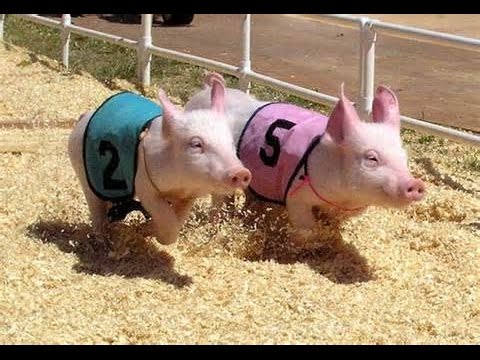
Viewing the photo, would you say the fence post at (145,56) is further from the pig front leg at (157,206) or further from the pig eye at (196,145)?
the pig eye at (196,145)

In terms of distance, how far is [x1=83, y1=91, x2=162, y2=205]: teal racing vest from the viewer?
5367 millimetres

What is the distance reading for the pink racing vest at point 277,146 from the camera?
17.7ft

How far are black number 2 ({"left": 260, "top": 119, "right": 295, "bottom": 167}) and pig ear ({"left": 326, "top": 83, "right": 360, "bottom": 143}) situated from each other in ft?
1.17

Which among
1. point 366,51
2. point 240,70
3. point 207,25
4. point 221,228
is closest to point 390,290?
point 221,228

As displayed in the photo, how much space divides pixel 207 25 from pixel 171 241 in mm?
10469

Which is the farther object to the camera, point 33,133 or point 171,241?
point 33,133

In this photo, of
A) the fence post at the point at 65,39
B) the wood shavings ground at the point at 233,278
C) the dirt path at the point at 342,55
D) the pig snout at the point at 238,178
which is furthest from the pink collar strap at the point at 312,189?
the fence post at the point at 65,39

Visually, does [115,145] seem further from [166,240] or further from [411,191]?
[411,191]

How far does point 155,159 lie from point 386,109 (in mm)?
1137

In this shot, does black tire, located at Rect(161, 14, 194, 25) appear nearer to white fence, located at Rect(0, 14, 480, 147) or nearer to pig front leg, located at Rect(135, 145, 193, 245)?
white fence, located at Rect(0, 14, 480, 147)

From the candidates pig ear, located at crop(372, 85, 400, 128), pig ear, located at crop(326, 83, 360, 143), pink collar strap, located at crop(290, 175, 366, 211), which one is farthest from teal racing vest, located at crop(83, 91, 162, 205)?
pig ear, located at crop(372, 85, 400, 128)

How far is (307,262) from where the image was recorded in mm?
5555

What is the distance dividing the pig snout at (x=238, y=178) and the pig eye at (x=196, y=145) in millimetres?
224
